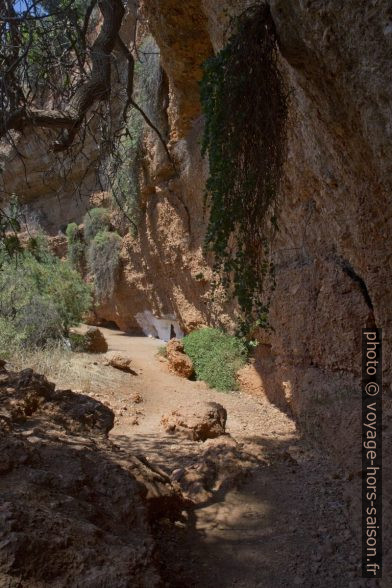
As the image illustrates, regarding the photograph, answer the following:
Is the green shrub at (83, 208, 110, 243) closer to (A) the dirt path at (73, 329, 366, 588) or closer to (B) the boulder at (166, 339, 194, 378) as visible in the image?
(B) the boulder at (166, 339, 194, 378)

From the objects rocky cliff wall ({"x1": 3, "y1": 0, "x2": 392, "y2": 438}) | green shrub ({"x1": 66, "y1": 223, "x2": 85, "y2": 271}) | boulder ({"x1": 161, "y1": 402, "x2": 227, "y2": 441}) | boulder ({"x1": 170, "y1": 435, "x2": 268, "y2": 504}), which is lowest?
boulder ({"x1": 170, "y1": 435, "x2": 268, "y2": 504})

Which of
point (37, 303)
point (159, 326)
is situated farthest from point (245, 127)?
point (159, 326)

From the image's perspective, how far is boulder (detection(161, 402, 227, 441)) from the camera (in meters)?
4.96

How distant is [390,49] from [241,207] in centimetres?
156

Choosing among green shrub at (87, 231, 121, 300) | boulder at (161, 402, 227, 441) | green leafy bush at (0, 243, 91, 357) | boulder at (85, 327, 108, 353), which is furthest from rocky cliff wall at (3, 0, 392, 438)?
green shrub at (87, 231, 121, 300)

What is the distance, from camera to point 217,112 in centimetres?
319

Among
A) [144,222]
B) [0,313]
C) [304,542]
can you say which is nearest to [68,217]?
[144,222]

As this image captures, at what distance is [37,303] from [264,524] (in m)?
7.70

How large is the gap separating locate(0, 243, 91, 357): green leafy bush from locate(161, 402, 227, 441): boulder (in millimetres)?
3954

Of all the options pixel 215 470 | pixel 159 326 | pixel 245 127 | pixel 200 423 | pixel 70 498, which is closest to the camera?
pixel 70 498

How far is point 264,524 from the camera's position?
10.2ft

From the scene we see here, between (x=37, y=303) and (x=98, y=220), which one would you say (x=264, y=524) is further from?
(x=98, y=220)

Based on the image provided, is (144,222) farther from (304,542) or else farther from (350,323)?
(304,542)

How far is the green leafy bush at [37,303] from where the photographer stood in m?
8.95
